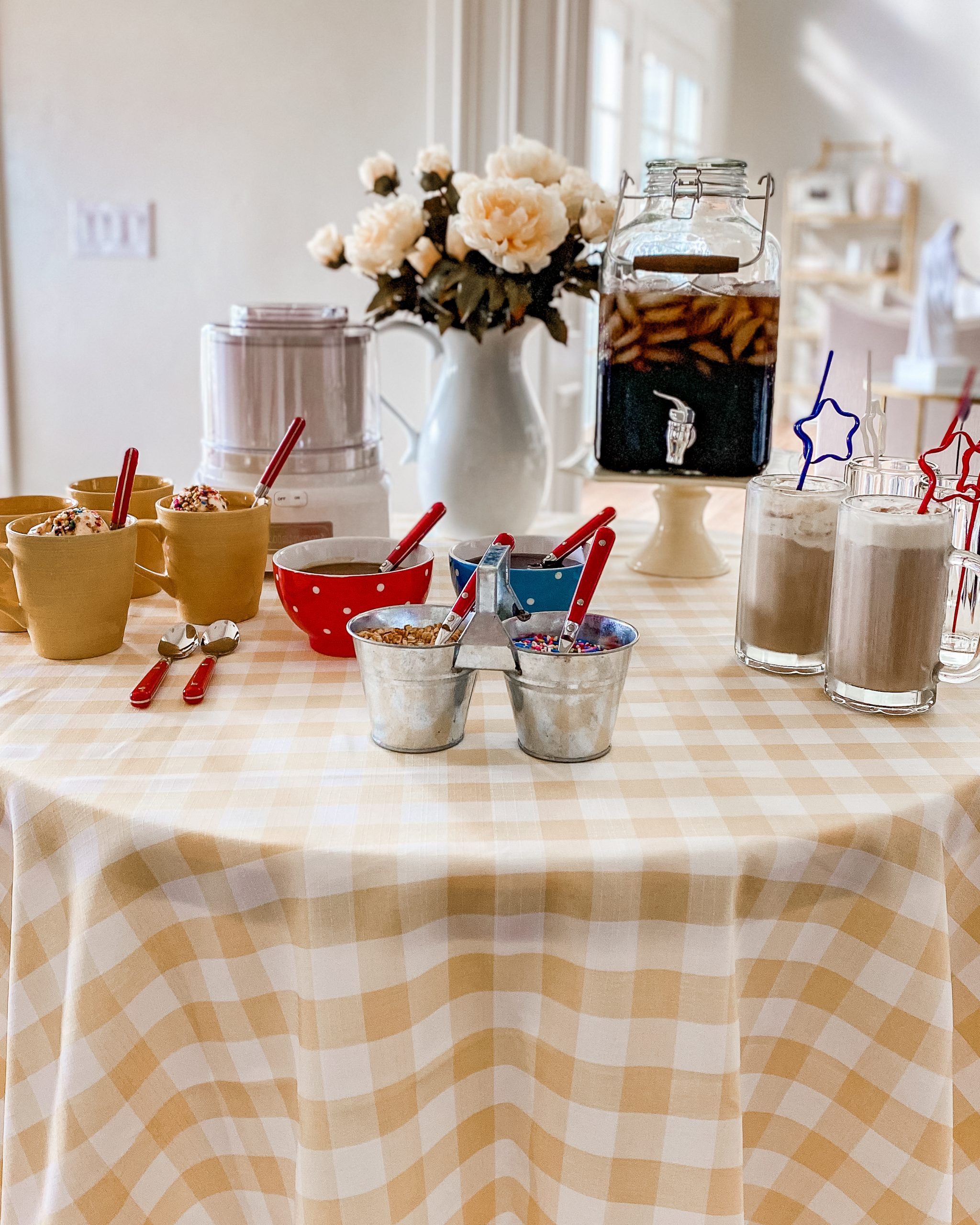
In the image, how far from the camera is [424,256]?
4.22 feet

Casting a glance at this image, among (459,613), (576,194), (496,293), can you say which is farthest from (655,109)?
(459,613)

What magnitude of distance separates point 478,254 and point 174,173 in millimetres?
1323

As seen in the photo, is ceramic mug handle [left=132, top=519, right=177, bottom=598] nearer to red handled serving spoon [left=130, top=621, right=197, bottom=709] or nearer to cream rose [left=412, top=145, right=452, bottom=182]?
red handled serving spoon [left=130, top=621, right=197, bottom=709]

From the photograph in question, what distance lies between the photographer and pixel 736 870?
0.63 meters

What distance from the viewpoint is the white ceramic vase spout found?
1367mm

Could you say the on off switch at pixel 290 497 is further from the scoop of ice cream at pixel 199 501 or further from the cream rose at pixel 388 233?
the cream rose at pixel 388 233

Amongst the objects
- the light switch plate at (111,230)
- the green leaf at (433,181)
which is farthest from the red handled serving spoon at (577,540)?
the light switch plate at (111,230)

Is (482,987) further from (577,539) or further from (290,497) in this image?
(290,497)

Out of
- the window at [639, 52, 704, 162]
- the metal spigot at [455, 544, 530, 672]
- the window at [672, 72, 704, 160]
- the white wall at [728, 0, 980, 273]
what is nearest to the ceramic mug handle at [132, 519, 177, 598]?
the metal spigot at [455, 544, 530, 672]

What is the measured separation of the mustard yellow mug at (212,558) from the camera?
0.99 m

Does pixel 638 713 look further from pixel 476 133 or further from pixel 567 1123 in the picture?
pixel 476 133

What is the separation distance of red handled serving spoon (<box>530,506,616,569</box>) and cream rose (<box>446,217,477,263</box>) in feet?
1.46

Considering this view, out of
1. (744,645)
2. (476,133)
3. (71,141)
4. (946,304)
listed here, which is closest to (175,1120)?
(744,645)

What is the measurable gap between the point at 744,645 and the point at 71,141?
2041 millimetres
